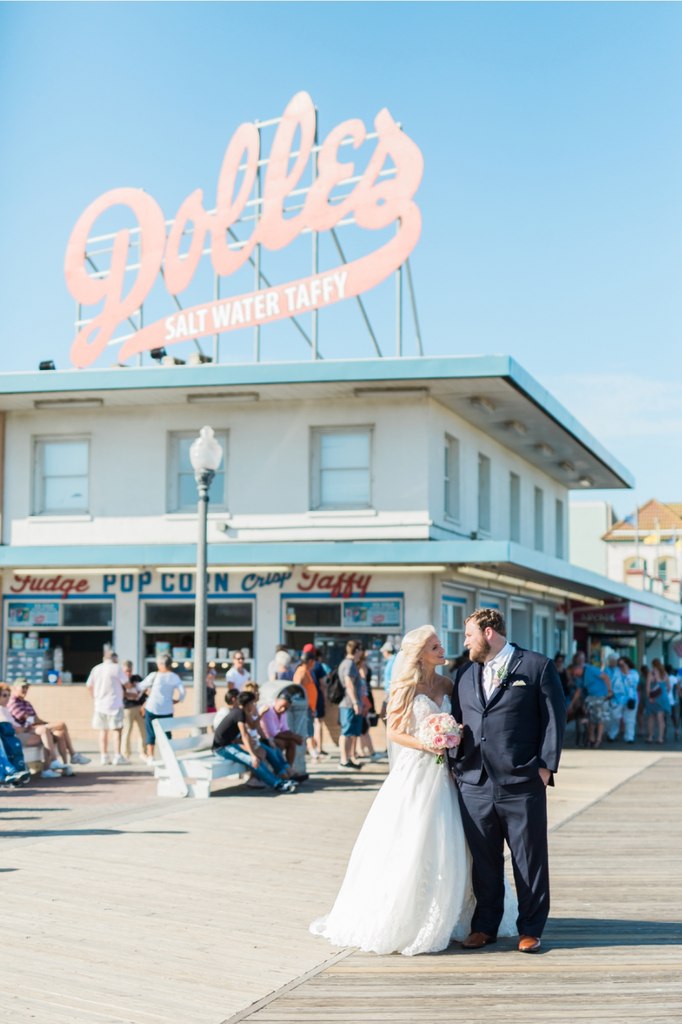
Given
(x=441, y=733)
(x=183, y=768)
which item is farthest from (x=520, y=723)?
(x=183, y=768)

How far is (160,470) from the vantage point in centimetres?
2309

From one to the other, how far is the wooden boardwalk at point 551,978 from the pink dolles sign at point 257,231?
48.1ft

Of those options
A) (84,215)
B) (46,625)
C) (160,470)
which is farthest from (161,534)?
(84,215)

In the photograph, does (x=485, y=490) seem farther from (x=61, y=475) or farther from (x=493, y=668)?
(x=493, y=668)

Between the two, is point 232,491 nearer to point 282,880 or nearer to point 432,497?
point 432,497

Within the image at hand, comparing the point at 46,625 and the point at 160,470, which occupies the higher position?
the point at 160,470

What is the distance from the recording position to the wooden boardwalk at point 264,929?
19.1 ft

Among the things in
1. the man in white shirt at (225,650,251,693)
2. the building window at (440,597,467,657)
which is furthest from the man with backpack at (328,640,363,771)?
the building window at (440,597,467,657)

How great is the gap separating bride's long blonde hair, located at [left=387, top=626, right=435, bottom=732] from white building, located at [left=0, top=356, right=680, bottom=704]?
1300 cm

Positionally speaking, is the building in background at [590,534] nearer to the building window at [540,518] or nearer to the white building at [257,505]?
the building window at [540,518]

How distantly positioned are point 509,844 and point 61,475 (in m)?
18.4

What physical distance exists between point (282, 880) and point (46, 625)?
15362 mm

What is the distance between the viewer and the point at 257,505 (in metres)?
22.5

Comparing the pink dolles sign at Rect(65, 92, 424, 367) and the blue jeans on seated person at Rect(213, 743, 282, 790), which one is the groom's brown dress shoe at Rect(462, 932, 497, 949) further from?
the pink dolles sign at Rect(65, 92, 424, 367)
